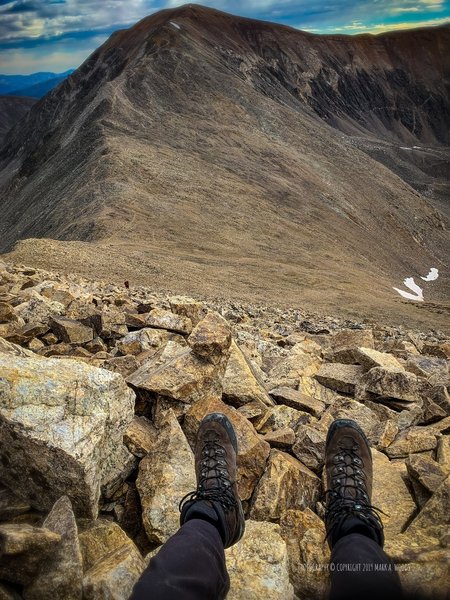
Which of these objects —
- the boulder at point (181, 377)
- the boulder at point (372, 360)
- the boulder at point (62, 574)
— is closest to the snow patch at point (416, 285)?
the boulder at point (372, 360)

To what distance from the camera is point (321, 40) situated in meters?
131

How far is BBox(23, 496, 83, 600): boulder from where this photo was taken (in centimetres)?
282

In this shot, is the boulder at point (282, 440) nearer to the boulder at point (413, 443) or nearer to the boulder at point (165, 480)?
the boulder at point (165, 480)

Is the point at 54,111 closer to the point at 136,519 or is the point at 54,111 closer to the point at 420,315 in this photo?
the point at 420,315

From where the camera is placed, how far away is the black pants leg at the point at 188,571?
8.04 feet

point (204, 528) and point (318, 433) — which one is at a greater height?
point (204, 528)

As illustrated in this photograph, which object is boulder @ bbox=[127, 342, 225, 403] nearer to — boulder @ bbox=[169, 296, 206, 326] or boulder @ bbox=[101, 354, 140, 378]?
boulder @ bbox=[101, 354, 140, 378]

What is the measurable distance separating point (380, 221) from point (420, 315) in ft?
108

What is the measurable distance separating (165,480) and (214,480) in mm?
450

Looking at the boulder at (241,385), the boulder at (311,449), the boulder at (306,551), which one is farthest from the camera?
the boulder at (241,385)

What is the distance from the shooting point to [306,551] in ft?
11.3

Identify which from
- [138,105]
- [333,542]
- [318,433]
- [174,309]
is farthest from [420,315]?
[138,105]

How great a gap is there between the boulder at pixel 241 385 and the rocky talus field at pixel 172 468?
0.06 ft

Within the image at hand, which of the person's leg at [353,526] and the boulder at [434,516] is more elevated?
the person's leg at [353,526]
